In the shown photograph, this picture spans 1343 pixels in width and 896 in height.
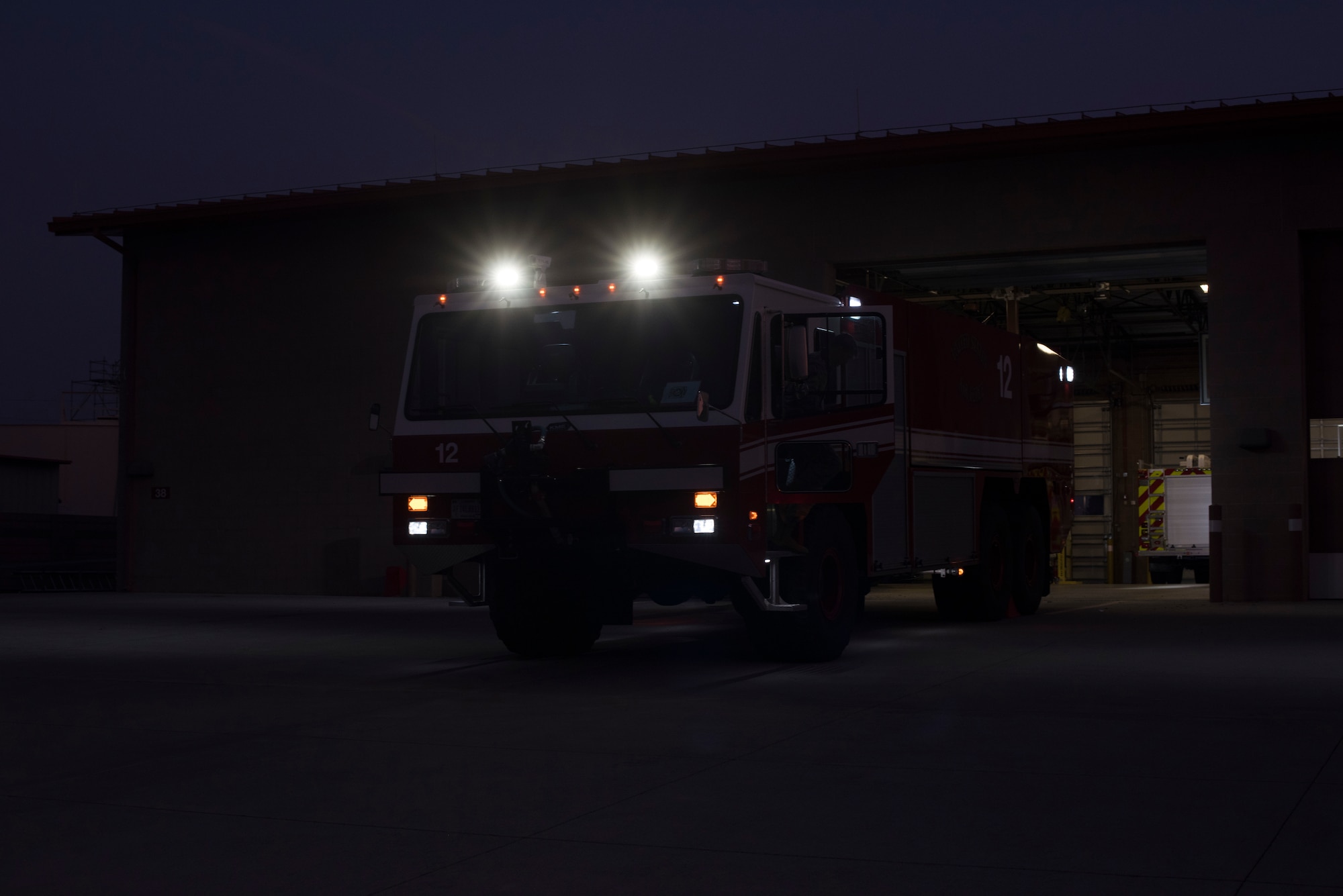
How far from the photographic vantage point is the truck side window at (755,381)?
37.0 feet

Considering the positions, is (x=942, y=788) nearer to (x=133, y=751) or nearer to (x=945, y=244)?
(x=133, y=751)

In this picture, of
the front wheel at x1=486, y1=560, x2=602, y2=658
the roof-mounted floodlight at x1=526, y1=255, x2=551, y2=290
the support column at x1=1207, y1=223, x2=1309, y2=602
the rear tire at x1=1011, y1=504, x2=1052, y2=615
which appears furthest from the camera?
the support column at x1=1207, y1=223, x2=1309, y2=602

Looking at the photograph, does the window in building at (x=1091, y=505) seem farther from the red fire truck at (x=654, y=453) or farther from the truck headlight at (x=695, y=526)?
the truck headlight at (x=695, y=526)

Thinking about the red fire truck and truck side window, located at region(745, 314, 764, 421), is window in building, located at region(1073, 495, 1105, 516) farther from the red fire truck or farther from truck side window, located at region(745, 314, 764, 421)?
truck side window, located at region(745, 314, 764, 421)

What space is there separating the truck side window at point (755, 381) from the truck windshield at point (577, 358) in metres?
0.13

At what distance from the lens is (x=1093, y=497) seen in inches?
1766

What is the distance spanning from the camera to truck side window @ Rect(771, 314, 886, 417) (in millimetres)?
11578

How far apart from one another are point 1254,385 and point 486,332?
40.1 ft

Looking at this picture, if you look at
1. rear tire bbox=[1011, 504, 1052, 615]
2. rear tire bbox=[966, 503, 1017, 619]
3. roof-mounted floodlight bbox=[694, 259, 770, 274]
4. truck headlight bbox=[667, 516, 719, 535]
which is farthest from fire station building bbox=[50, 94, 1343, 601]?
truck headlight bbox=[667, 516, 719, 535]

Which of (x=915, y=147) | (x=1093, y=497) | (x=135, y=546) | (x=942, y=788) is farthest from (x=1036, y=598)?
(x=1093, y=497)

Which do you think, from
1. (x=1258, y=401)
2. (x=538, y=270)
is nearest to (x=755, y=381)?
(x=538, y=270)

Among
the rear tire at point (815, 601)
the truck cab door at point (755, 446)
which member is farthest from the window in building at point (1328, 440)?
the truck cab door at point (755, 446)

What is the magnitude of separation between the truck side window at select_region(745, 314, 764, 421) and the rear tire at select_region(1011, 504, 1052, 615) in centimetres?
719

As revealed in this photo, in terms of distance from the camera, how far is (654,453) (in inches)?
443
